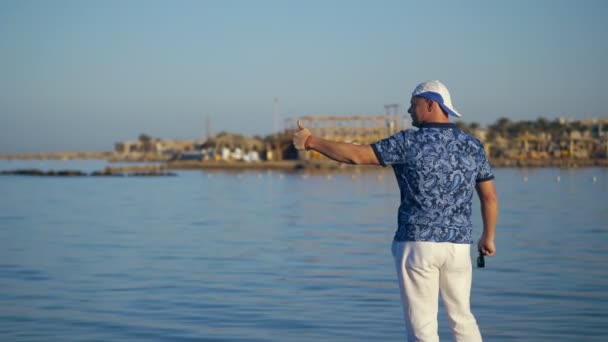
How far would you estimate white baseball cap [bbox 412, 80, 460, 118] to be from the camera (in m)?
5.87

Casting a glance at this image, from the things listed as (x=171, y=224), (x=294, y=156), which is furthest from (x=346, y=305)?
(x=294, y=156)

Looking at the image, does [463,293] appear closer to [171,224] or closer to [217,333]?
[217,333]

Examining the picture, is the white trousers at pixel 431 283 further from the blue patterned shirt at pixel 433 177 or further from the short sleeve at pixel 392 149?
the short sleeve at pixel 392 149

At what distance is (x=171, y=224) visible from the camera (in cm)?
2931

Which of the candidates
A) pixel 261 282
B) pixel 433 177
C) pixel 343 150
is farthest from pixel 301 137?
pixel 261 282

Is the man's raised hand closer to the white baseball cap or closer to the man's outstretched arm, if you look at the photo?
the man's outstretched arm

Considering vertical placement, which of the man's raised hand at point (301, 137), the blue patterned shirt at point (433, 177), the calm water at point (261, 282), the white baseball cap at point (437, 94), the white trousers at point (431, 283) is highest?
the white baseball cap at point (437, 94)

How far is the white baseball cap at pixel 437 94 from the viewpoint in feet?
19.2

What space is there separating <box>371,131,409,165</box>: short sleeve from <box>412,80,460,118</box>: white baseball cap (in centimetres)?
33

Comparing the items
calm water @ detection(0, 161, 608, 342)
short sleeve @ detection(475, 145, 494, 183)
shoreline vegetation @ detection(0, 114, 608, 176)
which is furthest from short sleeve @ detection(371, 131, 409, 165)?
shoreline vegetation @ detection(0, 114, 608, 176)

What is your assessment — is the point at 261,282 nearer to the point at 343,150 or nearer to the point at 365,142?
the point at 343,150

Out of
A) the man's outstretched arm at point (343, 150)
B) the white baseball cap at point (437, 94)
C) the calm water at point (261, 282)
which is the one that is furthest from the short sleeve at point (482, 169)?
the calm water at point (261, 282)

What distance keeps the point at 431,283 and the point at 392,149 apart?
0.85 metres

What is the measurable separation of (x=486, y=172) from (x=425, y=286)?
822 mm
